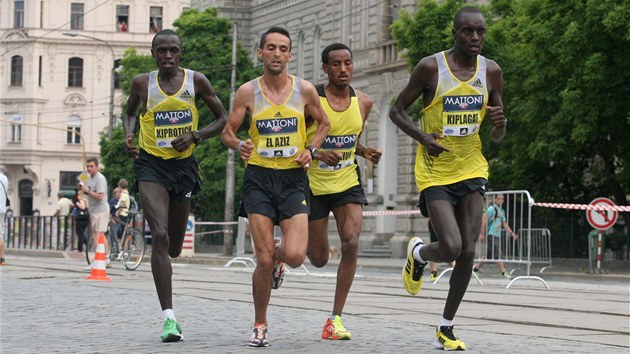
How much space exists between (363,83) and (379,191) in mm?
3974

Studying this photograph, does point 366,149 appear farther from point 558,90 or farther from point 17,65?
point 17,65

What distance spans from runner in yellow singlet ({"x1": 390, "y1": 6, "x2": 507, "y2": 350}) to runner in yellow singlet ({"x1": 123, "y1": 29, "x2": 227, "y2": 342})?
161 cm

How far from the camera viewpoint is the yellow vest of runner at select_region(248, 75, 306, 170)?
999cm

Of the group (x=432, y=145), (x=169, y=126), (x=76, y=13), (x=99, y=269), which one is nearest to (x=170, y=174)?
(x=169, y=126)

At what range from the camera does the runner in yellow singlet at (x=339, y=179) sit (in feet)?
34.6

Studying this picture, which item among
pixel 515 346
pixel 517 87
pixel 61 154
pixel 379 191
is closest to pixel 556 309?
pixel 515 346

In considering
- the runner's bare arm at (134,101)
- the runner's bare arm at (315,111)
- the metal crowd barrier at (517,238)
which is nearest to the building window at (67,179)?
the metal crowd barrier at (517,238)

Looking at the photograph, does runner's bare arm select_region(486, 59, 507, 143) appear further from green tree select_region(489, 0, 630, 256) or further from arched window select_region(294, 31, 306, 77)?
arched window select_region(294, 31, 306, 77)

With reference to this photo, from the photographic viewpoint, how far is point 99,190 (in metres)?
24.5

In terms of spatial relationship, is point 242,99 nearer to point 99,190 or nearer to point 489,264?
point 99,190

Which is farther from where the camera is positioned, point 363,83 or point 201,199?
point 201,199

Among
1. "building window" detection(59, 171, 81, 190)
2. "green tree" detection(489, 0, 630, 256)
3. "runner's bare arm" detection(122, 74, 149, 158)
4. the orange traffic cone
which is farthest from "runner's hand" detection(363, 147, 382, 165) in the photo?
"building window" detection(59, 171, 81, 190)

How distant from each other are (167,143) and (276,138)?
1.00m

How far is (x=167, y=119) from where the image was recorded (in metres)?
10.6
